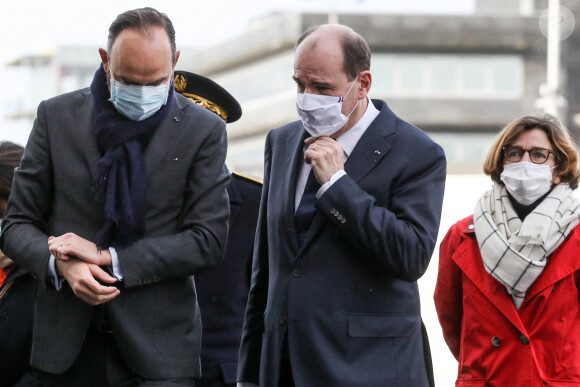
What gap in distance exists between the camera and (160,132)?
13.7 ft

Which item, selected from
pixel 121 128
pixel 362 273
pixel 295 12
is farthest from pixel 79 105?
pixel 295 12

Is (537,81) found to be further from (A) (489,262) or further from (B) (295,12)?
(A) (489,262)

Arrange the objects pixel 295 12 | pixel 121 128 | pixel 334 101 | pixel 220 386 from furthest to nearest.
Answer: pixel 295 12, pixel 220 386, pixel 334 101, pixel 121 128

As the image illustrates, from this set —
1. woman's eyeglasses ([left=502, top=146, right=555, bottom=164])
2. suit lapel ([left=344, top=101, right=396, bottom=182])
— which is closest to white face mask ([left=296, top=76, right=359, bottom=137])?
suit lapel ([left=344, top=101, right=396, bottom=182])

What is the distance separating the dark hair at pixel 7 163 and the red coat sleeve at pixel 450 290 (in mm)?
2038

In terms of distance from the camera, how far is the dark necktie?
14.3 ft

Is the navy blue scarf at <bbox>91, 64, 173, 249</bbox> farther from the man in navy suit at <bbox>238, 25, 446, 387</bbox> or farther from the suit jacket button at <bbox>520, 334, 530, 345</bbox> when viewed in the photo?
the suit jacket button at <bbox>520, 334, 530, 345</bbox>

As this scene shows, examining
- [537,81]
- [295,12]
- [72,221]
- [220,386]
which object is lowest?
[537,81]

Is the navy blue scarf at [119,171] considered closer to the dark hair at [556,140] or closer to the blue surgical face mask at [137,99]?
the blue surgical face mask at [137,99]

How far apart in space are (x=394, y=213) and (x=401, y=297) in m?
0.31

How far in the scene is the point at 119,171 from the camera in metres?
3.99

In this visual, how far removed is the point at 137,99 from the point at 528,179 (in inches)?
89.2

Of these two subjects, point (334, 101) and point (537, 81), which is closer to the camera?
point (334, 101)

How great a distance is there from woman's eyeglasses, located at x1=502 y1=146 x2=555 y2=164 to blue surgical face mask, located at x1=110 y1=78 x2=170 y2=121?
2191 mm
